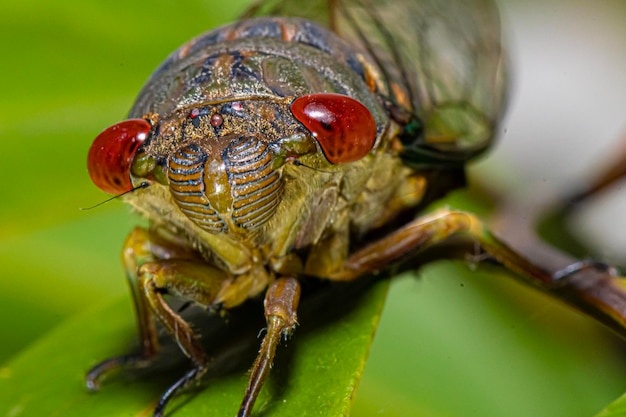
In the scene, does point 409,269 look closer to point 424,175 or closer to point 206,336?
point 424,175

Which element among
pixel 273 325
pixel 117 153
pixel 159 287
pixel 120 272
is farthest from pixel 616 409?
pixel 120 272

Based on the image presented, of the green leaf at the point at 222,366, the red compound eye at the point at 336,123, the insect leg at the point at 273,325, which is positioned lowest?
the green leaf at the point at 222,366

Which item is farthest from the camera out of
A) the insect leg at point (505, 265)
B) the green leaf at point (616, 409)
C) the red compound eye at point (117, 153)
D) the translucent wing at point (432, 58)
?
the translucent wing at point (432, 58)

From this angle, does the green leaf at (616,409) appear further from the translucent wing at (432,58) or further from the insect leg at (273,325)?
the translucent wing at (432,58)

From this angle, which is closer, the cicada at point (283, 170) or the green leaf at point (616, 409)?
the green leaf at point (616, 409)

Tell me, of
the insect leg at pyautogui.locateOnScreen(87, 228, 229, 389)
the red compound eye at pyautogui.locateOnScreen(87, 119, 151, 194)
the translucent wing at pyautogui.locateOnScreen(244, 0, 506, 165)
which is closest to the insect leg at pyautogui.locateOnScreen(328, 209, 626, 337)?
the translucent wing at pyautogui.locateOnScreen(244, 0, 506, 165)

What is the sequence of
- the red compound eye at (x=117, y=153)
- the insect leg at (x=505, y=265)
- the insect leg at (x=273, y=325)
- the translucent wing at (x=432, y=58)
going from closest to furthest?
the insect leg at (x=273, y=325)
the red compound eye at (x=117, y=153)
the insect leg at (x=505, y=265)
the translucent wing at (x=432, y=58)

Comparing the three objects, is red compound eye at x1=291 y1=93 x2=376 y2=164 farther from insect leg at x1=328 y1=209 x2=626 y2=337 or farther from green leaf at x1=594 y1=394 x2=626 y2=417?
green leaf at x1=594 y1=394 x2=626 y2=417

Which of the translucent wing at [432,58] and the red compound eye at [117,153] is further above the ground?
the red compound eye at [117,153]

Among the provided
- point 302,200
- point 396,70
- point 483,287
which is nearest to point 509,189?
point 483,287

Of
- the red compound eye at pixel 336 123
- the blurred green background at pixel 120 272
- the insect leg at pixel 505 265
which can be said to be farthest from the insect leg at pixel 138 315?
the red compound eye at pixel 336 123
